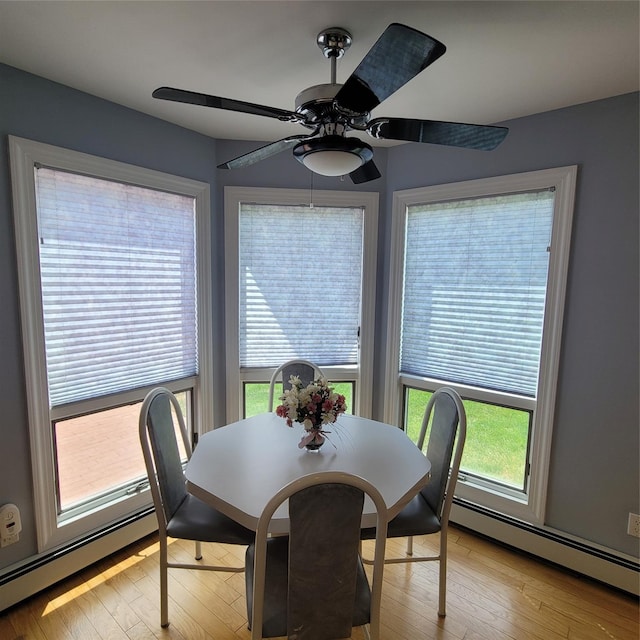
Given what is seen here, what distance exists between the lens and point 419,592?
1.97m

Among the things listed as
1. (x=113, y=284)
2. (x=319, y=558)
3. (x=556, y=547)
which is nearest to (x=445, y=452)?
(x=319, y=558)

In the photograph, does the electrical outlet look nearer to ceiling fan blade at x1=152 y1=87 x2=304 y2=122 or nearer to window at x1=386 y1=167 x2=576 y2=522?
window at x1=386 y1=167 x2=576 y2=522

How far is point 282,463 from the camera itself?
165 cm

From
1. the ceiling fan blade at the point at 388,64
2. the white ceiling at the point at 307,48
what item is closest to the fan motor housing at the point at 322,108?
the ceiling fan blade at the point at 388,64

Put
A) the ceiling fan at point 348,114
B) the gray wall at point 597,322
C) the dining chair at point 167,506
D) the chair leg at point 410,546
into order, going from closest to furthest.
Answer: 1. the ceiling fan at point 348,114
2. the dining chair at point 167,506
3. the gray wall at point 597,322
4. the chair leg at point 410,546

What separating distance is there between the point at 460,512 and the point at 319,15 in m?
2.74

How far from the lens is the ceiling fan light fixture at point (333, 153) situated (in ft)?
4.16

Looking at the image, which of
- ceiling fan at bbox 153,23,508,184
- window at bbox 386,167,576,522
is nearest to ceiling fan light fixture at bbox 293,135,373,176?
ceiling fan at bbox 153,23,508,184

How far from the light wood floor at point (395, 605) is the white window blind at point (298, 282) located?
52.9 inches

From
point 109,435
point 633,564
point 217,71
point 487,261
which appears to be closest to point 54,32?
point 217,71

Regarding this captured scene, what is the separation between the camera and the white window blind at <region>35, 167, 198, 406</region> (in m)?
1.91

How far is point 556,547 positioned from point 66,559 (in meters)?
2.64

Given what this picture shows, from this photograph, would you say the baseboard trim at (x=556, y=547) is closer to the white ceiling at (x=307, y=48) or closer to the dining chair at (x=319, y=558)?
the dining chair at (x=319, y=558)

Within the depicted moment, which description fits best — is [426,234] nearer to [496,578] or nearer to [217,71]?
[217,71]
